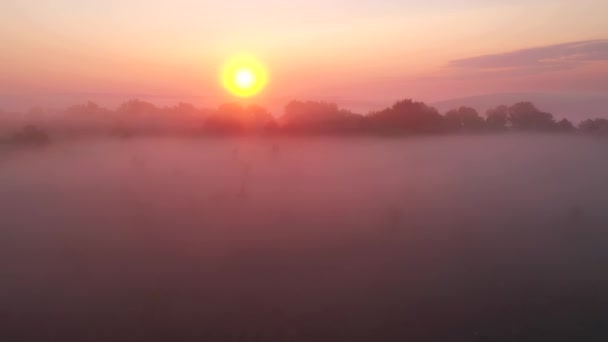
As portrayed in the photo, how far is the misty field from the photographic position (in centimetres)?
1798

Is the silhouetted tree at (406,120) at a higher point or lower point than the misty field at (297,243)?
higher

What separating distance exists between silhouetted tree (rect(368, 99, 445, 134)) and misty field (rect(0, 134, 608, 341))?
229cm

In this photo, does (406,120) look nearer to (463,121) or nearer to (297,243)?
(463,121)

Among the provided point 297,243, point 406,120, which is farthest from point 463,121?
point 297,243

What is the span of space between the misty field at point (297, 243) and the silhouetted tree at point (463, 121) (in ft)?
13.6

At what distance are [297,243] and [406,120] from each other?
22244mm

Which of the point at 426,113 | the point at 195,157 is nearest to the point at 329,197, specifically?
the point at 195,157

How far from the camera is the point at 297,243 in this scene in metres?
24.7

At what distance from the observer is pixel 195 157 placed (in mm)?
40000

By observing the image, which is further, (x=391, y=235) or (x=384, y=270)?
(x=391, y=235)

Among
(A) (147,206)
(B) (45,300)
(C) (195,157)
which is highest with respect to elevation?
(C) (195,157)

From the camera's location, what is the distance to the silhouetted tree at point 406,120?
43.6 m

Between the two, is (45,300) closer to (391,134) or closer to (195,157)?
(195,157)

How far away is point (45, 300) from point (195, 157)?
21.8m
